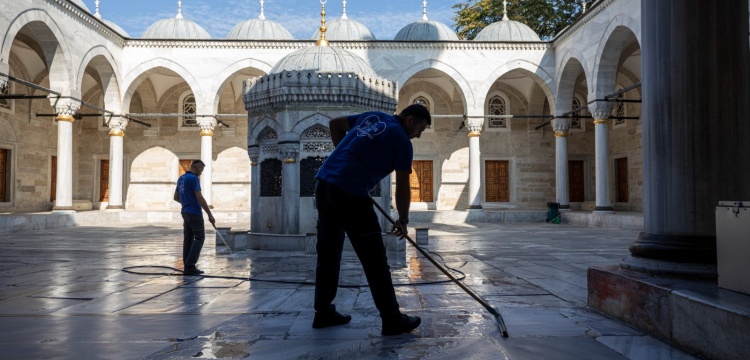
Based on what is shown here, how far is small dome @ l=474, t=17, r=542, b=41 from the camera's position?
23.0 metres

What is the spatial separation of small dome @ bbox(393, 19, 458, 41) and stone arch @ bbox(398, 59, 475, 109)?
4.11 meters

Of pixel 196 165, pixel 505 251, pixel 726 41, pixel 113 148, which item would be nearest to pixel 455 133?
pixel 113 148

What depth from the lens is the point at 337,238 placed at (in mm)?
3389

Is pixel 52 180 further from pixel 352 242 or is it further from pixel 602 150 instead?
pixel 352 242

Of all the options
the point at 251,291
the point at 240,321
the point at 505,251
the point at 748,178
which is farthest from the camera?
the point at 505,251

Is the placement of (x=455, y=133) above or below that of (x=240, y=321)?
above

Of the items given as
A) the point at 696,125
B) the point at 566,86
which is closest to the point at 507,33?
the point at 566,86

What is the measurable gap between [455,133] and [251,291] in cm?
2010

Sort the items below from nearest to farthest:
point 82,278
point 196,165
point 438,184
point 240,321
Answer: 1. point 240,321
2. point 82,278
3. point 196,165
4. point 438,184

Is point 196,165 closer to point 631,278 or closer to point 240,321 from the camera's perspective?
point 240,321

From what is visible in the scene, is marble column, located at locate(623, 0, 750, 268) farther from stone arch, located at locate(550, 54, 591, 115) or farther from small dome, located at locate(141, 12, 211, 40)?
small dome, located at locate(141, 12, 211, 40)

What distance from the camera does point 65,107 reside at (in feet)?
55.0

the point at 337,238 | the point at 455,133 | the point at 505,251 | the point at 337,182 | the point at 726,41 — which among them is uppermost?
the point at 455,133

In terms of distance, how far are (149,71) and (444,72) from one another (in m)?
10.6
